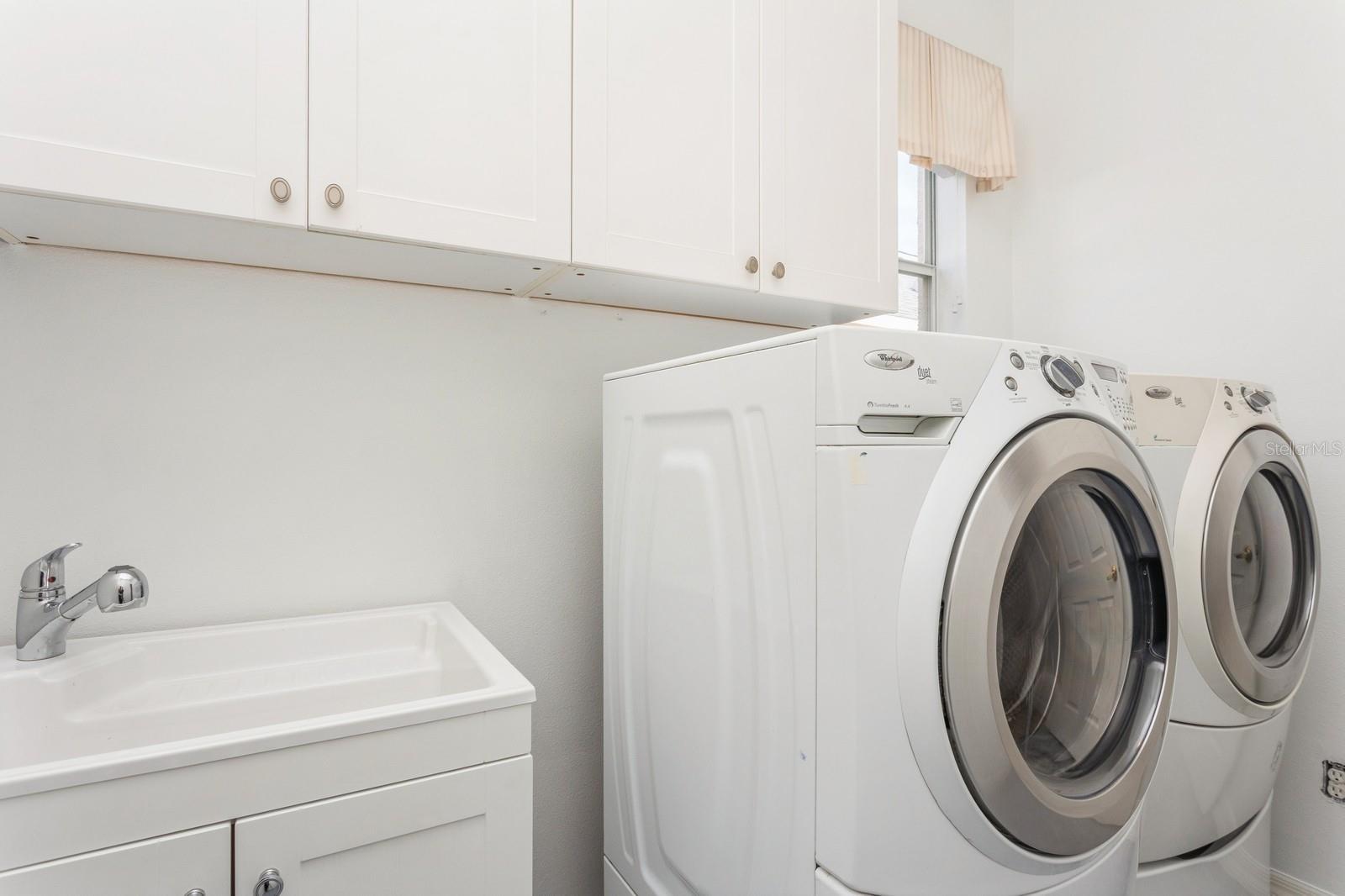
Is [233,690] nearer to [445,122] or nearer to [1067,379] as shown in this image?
[445,122]

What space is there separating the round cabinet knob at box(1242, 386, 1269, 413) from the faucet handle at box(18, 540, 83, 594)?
2.41 metres

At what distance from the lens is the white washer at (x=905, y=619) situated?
2.92 ft

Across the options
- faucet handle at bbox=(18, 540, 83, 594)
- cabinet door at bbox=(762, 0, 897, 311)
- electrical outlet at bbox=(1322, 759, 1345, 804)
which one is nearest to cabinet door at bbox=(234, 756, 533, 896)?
faucet handle at bbox=(18, 540, 83, 594)

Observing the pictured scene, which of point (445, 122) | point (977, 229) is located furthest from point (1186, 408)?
point (445, 122)

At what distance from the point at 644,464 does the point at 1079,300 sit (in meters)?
1.96

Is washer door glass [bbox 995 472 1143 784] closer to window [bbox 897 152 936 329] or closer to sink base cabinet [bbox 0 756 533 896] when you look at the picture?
sink base cabinet [bbox 0 756 533 896]

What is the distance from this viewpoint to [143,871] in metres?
0.82

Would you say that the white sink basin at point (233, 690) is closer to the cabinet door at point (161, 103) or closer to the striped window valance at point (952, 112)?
the cabinet door at point (161, 103)

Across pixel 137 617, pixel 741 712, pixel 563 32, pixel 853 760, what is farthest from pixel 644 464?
pixel 137 617

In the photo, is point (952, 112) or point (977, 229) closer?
A: point (952, 112)

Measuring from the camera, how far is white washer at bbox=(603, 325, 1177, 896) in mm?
889

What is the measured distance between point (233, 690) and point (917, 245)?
8.26 feet

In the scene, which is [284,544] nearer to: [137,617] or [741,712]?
[137,617]

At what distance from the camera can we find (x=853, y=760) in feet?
2.90
